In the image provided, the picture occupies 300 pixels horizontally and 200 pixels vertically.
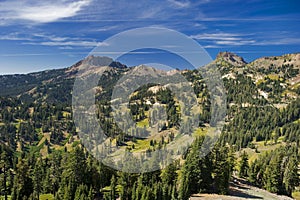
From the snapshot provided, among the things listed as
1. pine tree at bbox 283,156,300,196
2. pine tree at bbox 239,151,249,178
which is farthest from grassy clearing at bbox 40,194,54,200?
pine tree at bbox 283,156,300,196

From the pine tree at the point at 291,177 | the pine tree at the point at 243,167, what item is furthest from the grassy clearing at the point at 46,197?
the pine tree at the point at 291,177

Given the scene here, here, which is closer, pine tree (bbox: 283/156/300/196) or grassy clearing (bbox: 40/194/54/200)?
grassy clearing (bbox: 40/194/54/200)

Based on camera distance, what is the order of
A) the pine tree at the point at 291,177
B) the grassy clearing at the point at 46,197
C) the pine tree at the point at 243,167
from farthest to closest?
the pine tree at the point at 243,167, the pine tree at the point at 291,177, the grassy clearing at the point at 46,197

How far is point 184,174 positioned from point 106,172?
2573 cm

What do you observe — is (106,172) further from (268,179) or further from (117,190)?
(268,179)

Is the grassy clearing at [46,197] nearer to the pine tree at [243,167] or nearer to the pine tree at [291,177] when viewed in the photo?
the pine tree at [243,167]

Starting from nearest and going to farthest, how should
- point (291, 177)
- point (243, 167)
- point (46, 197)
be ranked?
point (46, 197)
point (291, 177)
point (243, 167)

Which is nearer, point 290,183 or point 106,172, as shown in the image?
point 106,172

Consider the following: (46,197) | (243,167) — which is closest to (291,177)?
(243,167)

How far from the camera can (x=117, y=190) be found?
82.6m

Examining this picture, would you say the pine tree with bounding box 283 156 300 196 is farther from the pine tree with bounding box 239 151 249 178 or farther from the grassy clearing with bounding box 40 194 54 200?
the grassy clearing with bounding box 40 194 54 200

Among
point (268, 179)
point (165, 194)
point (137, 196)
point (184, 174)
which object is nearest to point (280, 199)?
point (268, 179)

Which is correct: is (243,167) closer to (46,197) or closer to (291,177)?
(291,177)

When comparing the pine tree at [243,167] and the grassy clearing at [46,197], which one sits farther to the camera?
the pine tree at [243,167]
